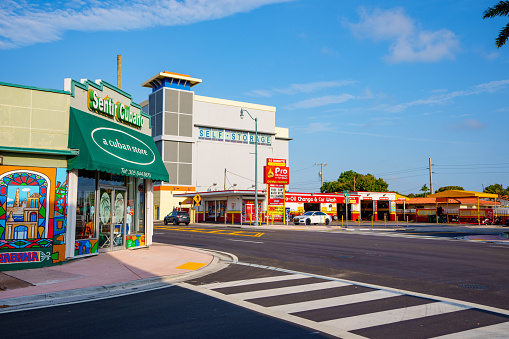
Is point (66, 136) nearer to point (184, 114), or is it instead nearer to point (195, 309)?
point (195, 309)

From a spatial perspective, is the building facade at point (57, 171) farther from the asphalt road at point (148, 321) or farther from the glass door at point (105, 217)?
the asphalt road at point (148, 321)

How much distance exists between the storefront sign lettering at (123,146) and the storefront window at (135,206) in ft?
3.74

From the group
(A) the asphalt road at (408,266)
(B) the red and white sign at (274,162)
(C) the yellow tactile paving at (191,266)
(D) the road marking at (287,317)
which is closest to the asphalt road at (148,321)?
(D) the road marking at (287,317)

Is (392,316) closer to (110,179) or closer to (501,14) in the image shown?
(110,179)

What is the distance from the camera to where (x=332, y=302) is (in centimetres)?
893

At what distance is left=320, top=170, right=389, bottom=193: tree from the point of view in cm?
10125

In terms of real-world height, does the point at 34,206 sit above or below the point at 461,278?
above

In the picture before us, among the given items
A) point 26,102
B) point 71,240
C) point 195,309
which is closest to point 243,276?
point 195,309

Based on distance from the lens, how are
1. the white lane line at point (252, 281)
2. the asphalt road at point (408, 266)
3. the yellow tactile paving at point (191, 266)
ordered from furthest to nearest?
the yellow tactile paving at point (191, 266), the white lane line at point (252, 281), the asphalt road at point (408, 266)

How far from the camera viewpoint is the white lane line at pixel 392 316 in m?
7.27

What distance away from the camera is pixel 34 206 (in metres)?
12.9

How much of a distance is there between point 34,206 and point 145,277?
4.18m

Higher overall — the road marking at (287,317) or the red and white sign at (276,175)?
the red and white sign at (276,175)

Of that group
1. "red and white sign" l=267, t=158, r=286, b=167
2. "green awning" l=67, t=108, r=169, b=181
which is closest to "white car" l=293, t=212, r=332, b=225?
"red and white sign" l=267, t=158, r=286, b=167
